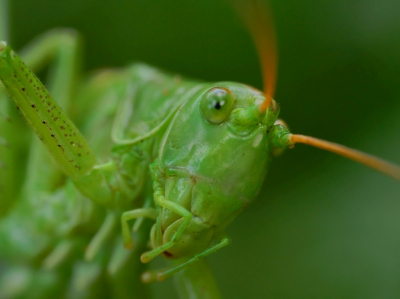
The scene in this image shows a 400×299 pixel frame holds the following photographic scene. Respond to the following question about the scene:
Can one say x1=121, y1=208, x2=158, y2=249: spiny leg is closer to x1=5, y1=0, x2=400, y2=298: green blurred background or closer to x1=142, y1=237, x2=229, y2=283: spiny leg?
x1=142, y1=237, x2=229, y2=283: spiny leg

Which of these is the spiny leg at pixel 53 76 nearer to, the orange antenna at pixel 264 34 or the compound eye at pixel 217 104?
the compound eye at pixel 217 104

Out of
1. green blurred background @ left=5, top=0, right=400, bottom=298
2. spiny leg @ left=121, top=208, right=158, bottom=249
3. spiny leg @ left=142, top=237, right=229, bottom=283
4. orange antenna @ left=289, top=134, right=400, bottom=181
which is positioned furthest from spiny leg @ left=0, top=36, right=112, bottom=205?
green blurred background @ left=5, top=0, right=400, bottom=298

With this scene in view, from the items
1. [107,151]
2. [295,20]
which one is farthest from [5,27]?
[295,20]

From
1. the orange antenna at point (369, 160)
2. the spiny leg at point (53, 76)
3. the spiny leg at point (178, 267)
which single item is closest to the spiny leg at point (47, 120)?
the spiny leg at point (178, 267)

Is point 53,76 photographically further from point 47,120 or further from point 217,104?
point 217,104

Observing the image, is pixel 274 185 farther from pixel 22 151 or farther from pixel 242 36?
pixel 22 151
